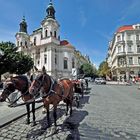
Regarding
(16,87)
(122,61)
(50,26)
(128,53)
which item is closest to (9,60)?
(50,26)

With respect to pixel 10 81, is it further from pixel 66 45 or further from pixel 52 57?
pixel 66 45

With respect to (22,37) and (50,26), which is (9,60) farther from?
(22,37)

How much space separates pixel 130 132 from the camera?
5406 mm

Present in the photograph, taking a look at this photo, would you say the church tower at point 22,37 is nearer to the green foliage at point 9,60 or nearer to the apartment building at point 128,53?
the green foliage at point 9,60

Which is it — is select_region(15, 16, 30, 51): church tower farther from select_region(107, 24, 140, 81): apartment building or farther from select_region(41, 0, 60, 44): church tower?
select_region(107, 24, 140, 81): apartment building

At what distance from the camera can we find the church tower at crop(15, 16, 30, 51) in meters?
73.1

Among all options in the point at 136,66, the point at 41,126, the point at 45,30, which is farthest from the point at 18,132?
the point at 45,30

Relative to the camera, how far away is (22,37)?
240 ft

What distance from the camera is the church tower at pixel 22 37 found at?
7312cm

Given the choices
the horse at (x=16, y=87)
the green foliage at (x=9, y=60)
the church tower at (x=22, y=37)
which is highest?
the church tower at (x=22, y=37)

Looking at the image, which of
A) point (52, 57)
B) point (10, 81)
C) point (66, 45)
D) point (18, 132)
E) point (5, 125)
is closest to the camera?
point (18, 132)

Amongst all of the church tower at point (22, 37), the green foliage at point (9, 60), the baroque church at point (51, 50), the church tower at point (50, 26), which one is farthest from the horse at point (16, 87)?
the church tower at point (22, 37)

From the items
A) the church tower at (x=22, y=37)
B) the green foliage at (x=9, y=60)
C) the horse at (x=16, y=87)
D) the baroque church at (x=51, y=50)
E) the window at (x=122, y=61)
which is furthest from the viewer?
the church tower at (x=22, y=37)

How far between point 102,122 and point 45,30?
6048 centimetres
